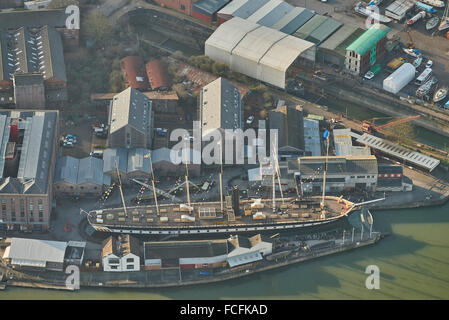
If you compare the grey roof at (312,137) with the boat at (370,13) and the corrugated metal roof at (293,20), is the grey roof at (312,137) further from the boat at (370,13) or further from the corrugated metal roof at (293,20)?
the boat at (370,13)

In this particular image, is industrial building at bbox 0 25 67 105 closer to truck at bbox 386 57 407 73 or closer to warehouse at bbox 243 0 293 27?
warehouse at bbox 243 0 293 27

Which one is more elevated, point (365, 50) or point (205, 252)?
point (365, 50)

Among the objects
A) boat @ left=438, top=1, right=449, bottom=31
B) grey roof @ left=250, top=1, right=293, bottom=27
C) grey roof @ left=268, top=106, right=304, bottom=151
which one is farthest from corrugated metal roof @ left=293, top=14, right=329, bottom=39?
boat @ left=438, top=1, right=449, bottom=31

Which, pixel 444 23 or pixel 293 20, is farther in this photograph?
pixel 444 23

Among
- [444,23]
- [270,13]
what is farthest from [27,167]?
[444,23]

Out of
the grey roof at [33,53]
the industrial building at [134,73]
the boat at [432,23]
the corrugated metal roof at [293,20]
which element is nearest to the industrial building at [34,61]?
the grey roof at [33,53]

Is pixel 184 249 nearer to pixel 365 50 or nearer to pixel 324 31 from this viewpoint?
pixel 365 50

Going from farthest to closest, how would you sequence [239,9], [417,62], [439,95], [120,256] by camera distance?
[239,9] → [417,62] → [439,95] → [120,256]

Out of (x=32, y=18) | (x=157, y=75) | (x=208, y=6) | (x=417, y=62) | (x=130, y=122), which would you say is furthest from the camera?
(x=208, y=6)
